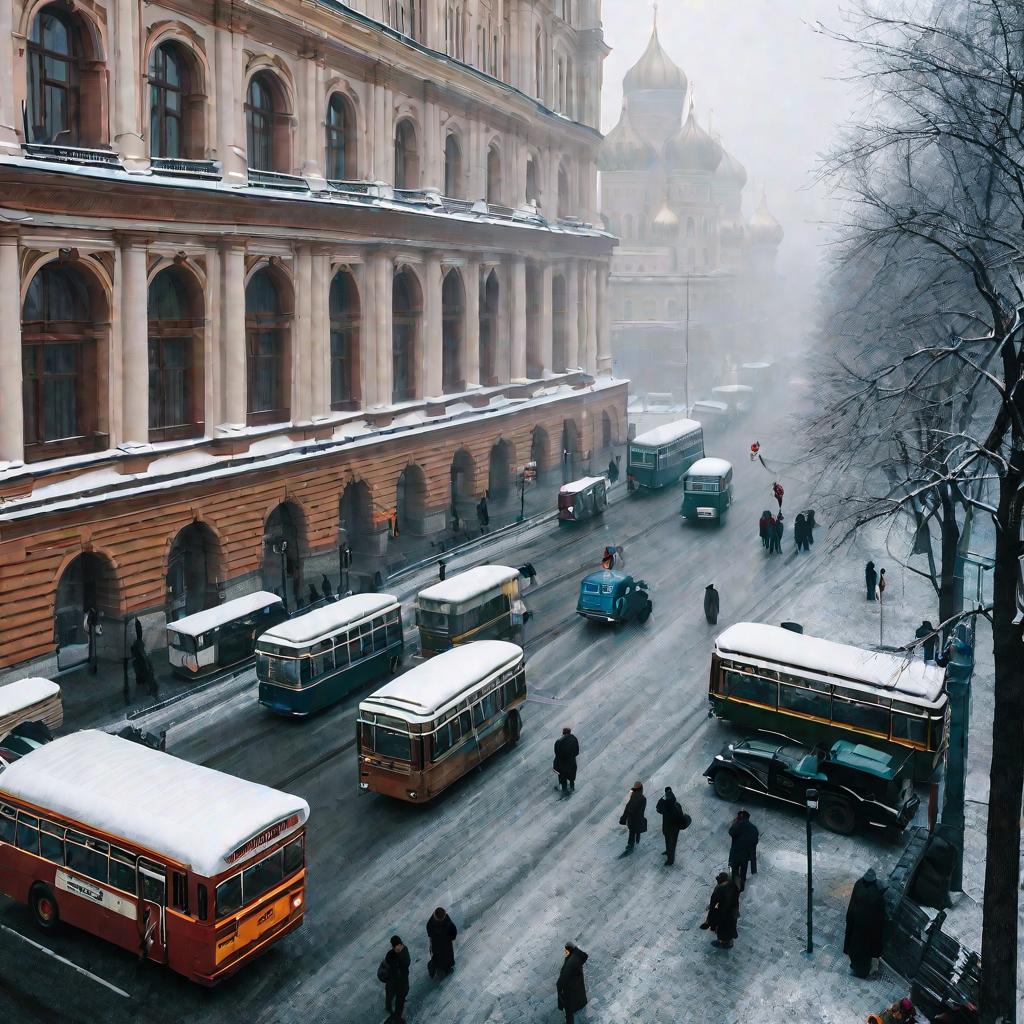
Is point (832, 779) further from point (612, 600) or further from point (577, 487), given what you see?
point (577, 487)

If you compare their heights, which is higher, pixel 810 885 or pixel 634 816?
pixel 810 885

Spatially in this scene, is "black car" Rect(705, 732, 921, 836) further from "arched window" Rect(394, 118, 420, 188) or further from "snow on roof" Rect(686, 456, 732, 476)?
"arched window" Rect(394, 118, 420, 188)

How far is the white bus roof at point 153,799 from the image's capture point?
1997 centimetres

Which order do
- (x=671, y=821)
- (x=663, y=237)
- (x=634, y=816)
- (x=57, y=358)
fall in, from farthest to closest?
1. (x=663, y=237)
2. (x=57, y=358)
3. (x=634, y=816)
4. (x=671, y=821)

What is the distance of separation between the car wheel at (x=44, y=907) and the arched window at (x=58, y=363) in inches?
626

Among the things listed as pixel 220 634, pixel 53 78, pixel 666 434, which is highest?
pixel 53 78

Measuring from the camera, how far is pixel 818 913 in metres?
23.3

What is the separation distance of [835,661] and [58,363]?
2386 centimetres

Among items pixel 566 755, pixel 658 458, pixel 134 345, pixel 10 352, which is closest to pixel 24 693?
pixel 10 352

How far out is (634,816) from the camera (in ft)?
83.6

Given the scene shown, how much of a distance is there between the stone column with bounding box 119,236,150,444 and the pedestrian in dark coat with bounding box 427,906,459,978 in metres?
21.5

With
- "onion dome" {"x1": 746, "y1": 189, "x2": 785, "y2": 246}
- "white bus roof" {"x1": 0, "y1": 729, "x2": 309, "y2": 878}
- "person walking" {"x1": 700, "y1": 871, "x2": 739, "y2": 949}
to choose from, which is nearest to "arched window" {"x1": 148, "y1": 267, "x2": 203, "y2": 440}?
"white bus roof" {"x1": 0, "y1": 729, "x2": 309, "y2": 878}

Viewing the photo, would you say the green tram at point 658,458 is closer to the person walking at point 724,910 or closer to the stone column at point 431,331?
the stone column at point 431,331

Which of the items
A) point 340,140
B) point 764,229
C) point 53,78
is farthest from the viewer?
point 764,229
